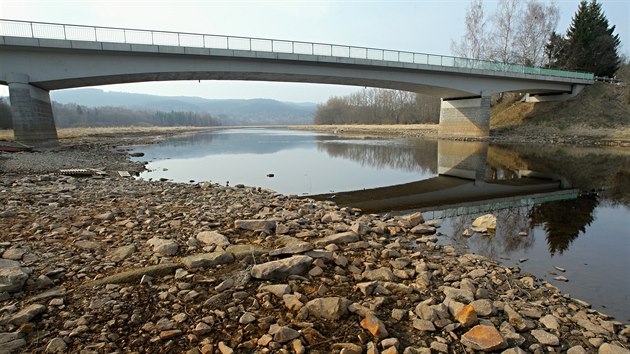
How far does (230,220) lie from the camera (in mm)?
6359

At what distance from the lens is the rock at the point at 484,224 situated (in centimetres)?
759

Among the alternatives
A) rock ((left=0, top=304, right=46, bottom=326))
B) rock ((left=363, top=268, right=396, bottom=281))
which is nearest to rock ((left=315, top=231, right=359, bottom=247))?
rock ((left=363, top=268, right=396, bottom=281))

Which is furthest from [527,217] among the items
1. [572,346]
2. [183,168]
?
[183,168]

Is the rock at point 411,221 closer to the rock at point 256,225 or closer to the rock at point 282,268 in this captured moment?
the rock at point 256,225

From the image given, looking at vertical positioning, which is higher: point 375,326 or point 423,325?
point 375,326

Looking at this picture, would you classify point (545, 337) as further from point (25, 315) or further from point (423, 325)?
point (25, 315)

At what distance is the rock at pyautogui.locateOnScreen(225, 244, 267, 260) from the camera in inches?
181

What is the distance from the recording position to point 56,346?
271 centimetres

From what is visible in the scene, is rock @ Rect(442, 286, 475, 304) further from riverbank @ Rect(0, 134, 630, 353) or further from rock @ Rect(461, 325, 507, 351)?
rock @ Rect(461, 325, 507, 351)

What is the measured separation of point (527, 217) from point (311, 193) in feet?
22.2

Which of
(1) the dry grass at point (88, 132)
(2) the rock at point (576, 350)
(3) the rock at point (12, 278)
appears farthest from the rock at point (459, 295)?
(1) the dry grass at point (88, 132)

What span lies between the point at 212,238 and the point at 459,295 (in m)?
3.60

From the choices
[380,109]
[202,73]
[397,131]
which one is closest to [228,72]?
[202,73]

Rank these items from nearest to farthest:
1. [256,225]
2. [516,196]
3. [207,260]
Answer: [207,260] < [256,225] < [516,196]
